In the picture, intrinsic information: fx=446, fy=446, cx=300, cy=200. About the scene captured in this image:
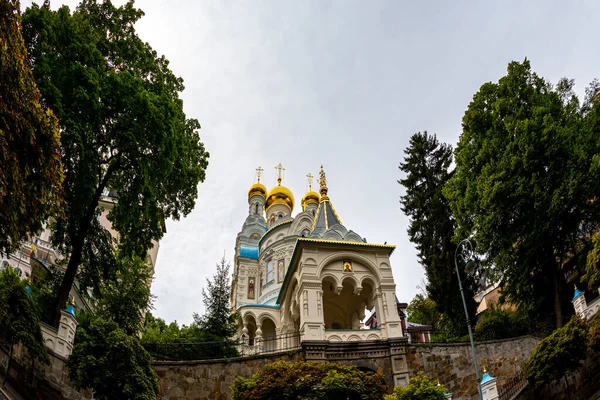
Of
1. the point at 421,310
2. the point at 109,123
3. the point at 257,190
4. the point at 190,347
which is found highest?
the point at 257,190

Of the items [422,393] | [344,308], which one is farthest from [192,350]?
[344,308]

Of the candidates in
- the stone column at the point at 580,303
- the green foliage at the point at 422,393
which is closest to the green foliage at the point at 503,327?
the stone column at the point at 580,303

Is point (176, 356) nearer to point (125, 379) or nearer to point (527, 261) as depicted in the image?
point (125, 379)

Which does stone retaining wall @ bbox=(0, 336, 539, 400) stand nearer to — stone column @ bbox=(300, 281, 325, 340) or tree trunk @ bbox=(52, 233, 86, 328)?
stone column @ bbox=(300, 281, 325, 340)

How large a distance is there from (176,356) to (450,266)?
15519mm

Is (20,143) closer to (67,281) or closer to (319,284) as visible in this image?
(67,281)

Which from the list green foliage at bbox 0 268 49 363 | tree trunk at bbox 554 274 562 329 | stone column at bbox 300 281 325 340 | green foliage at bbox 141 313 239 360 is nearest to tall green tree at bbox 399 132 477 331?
tree trunk at bbox 554 274 562 329

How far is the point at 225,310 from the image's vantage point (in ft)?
85.9

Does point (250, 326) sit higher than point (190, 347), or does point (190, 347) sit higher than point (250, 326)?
point (250, 326)

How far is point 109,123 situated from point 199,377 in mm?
10139

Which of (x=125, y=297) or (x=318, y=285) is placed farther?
(x=125, y=297)

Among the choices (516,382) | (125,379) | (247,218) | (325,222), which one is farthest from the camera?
(247,218)

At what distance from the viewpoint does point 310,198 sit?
4516 cm

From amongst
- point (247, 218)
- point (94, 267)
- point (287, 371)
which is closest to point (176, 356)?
point (94, 267)
